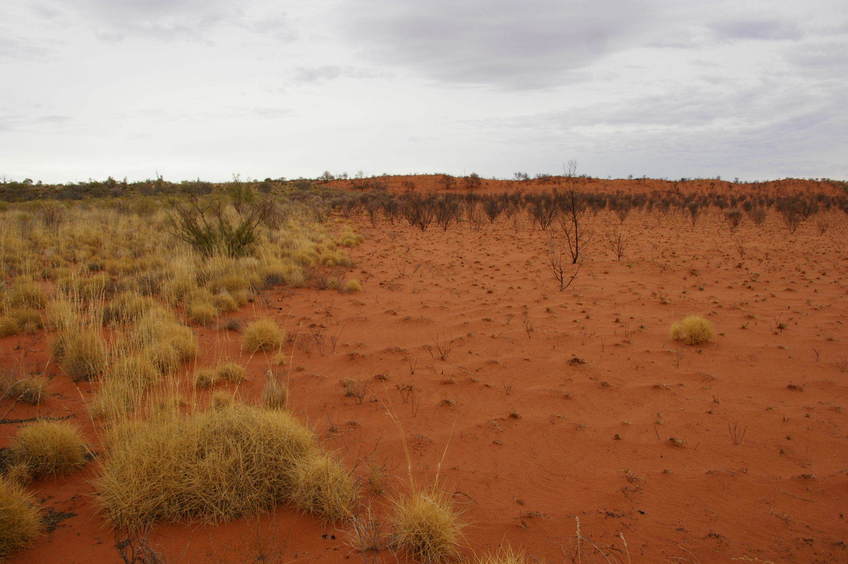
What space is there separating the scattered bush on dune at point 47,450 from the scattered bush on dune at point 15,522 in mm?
517

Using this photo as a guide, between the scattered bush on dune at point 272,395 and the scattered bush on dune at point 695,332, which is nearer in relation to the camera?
the scattered bush on dune at point 272,395

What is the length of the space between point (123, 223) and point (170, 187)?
2213cm

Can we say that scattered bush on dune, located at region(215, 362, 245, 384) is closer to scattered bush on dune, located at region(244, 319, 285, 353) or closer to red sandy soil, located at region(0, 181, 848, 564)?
red sandy soil, located at region(0, 181, 848, 564)

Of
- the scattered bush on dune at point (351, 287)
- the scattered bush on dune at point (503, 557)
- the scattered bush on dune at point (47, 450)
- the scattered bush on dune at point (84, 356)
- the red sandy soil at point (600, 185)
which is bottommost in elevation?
the scattered bush on dune at point (503, 557)

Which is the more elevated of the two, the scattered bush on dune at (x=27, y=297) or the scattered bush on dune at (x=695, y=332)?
the scattered bush on dune at (x=27, y=297)

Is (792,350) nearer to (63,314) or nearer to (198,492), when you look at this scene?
(198,492)

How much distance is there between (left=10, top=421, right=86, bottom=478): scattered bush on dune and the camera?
2857 millimetres

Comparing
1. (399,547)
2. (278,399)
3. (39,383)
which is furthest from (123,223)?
(399,547)

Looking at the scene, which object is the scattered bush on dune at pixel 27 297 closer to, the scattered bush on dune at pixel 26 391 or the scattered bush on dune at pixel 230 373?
the scattered bush on dune at pixel 26 391

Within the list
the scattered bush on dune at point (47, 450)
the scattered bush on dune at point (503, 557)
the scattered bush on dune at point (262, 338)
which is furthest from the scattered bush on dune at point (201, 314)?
the scattered bush on dune at point (503, 557)

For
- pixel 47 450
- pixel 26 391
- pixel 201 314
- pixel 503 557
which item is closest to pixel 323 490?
pixel 503 557

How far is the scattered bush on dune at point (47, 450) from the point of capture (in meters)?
2.86

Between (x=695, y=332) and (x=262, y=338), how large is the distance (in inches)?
184

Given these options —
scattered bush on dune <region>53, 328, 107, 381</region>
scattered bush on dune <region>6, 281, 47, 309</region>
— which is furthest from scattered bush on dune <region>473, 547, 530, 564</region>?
scattered bush on dune <region>6, 281, 47, 309</region>
